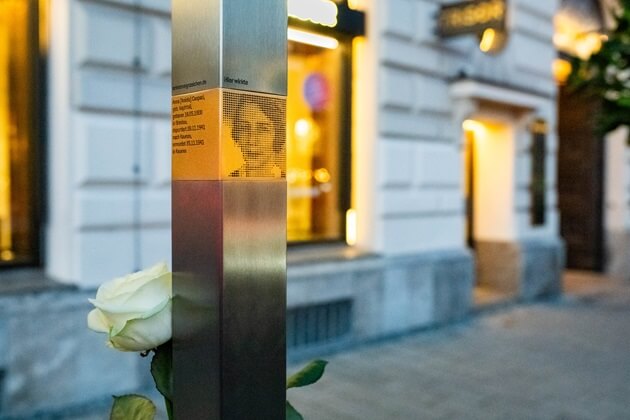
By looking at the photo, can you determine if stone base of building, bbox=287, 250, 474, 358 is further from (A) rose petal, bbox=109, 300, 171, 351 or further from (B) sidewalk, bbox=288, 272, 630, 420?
(A) rose petal, bbox=109, 300, 171, 351

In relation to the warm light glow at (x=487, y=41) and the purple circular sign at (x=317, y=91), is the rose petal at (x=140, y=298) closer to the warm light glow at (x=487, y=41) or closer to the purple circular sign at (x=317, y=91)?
the purple circular sign at (x=317, y=91)

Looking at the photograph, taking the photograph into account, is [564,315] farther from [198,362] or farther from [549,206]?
[198,362]

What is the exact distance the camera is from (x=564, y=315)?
9312 millimetres

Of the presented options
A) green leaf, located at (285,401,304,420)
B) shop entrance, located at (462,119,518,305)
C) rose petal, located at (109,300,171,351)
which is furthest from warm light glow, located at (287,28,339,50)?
rose petal, located at (109,300,171,351)

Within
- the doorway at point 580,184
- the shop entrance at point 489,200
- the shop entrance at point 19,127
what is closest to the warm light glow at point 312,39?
the shop entrance at point 19,127

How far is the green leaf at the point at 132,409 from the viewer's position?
1408 millimetres

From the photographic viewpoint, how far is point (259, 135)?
5.55 ft

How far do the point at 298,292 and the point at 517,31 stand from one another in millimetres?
5613

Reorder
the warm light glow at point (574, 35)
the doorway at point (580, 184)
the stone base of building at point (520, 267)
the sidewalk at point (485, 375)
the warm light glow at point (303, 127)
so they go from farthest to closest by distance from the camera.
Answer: the doorway at point (580, 184)
the warm light glow at point (574, 35)
the stone base of building at point (520, 267)
the warm light glow at point (303, 127)
the sidewalk at point (485, 375)

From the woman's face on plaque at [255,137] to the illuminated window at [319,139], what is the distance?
581cm

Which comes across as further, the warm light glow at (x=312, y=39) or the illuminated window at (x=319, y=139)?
the illuminated window at (x=319, y=139)

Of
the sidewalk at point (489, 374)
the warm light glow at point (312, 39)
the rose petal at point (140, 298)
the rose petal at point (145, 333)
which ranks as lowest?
the sidewalk at point (489, 374)

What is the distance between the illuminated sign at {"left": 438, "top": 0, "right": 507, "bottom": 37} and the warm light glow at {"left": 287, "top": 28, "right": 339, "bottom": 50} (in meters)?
1.41

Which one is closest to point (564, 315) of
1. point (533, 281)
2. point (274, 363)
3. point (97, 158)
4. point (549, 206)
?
point (533, 281)
